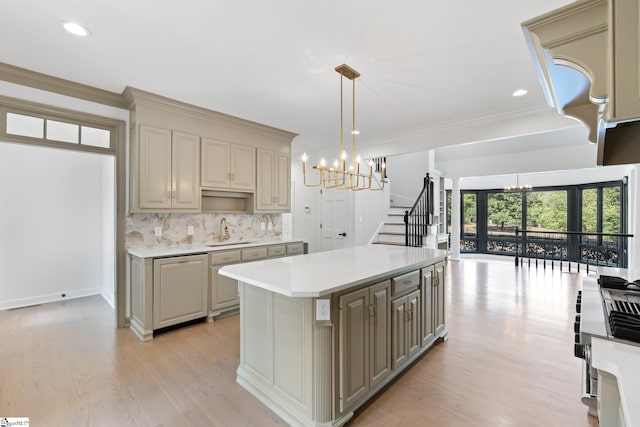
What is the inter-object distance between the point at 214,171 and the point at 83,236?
256 centimetres

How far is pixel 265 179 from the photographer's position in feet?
15.5

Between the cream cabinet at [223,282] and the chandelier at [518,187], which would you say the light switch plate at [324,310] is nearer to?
the cream cabinet at [223,282]

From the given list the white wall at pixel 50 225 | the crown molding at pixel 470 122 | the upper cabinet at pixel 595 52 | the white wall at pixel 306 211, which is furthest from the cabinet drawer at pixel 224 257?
the upper cabinet at pixel 595 52

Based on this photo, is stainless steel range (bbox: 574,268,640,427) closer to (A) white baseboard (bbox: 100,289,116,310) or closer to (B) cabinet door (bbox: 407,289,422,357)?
(B) cabinet door (bbox: 407,289,422,357)

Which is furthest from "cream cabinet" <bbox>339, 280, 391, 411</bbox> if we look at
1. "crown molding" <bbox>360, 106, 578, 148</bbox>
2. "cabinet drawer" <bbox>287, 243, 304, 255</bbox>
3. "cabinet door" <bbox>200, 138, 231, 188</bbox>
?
"crown molding" <bbox>360, 106, 578, 148</bbox>

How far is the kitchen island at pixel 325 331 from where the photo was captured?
5.87ft

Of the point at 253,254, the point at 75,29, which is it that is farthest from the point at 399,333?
the point at 75,29

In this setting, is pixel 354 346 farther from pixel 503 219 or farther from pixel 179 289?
pixel 503 219

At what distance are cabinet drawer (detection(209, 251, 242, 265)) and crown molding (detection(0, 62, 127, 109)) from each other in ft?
6.90

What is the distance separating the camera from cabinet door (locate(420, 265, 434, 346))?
270 cm

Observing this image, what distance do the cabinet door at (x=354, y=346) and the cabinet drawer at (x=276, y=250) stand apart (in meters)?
2.50

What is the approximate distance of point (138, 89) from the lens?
3.24 meters

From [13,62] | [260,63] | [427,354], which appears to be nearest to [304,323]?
[427,354]

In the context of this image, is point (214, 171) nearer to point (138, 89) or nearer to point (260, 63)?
point (138, 89)
